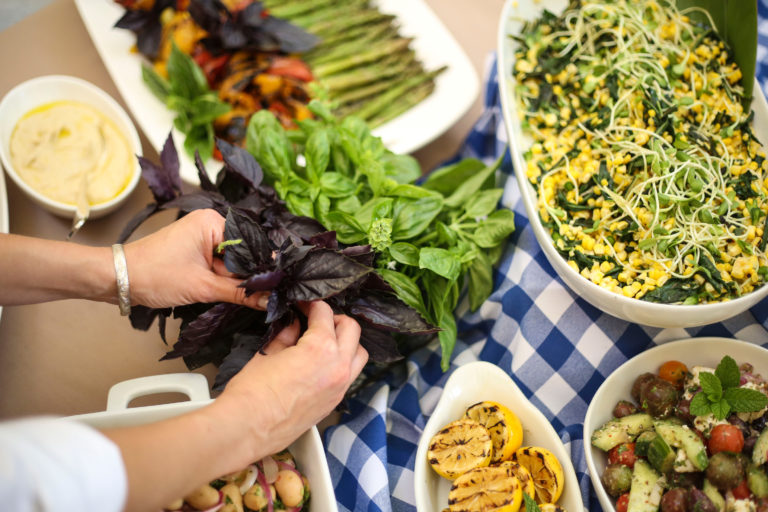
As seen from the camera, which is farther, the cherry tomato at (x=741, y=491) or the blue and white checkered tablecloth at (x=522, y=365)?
the blue and white checkered tablecloth at (x=522, y=365)

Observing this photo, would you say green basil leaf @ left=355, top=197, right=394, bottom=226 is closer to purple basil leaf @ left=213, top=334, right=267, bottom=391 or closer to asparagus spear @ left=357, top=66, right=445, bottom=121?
purple basil leaf @ left=213, top=334, right=267, bottom=391

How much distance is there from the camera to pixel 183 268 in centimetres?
99

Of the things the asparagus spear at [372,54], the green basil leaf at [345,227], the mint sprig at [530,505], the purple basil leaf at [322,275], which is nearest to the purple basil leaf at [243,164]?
the green basil leaf at [345,227]

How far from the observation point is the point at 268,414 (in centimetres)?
85

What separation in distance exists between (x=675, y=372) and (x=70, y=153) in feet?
4.46

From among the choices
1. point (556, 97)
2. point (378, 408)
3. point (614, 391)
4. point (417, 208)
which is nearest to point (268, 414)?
point (378, 408)

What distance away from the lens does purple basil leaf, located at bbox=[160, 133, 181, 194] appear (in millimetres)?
1173

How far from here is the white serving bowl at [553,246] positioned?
96 centimetres

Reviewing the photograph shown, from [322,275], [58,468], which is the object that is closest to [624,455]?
[322,275]

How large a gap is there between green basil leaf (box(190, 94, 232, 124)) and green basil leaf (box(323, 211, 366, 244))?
0.48 m

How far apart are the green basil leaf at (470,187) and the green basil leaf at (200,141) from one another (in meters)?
0.59

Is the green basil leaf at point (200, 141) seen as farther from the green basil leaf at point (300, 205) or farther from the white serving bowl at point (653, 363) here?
the white serving bowl at point (653, 363)

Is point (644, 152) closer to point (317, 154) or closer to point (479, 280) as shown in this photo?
point (479, 280)

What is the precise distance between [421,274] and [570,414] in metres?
0.41
